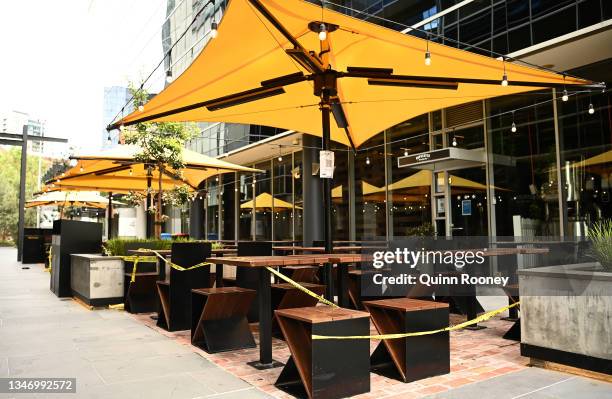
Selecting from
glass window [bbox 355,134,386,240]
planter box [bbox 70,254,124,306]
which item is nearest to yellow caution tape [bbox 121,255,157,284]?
planter box [bbox 70,254,124,306]

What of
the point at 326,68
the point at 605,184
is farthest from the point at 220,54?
the point at 605,184

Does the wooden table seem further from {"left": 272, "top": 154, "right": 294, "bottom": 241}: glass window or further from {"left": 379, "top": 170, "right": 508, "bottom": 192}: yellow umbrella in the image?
{"left": 272, "top": 154, "right": 294, "bottom": 241}: glass window

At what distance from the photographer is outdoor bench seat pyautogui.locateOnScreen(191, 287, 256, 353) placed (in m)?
5.06

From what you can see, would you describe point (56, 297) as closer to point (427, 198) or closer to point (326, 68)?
point (326, 68)

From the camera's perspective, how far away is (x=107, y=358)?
468 cm

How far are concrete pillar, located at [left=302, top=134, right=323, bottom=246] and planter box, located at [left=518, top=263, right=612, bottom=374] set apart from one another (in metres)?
10.9

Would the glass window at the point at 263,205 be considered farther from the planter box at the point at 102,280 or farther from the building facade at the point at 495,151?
the planter box at the point at 102,280

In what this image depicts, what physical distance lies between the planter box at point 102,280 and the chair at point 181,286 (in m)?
2.04

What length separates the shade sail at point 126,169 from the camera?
934 centimetres

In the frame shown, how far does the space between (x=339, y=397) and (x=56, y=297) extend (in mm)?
7835

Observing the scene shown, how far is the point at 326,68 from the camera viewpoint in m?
4.96

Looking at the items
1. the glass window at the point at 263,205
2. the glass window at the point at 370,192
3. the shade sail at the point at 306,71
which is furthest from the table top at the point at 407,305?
the glass window at the point at 263,205

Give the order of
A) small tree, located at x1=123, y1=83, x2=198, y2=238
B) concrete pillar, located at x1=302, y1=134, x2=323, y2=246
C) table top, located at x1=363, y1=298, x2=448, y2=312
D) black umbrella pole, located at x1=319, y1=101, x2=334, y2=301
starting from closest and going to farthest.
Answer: table top, located at x1=363, y1=298, x2=448, y2=312, black umbrella pole, located at x1=319, y1=101, x2=334, y2=301, small tree, located at x1=123, y1=83, x2=198, y2=238, concrete pillar, located at x1=302, y1=134, x2=323, y2=246

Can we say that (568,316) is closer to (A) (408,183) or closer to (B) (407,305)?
(B) (407,305)
